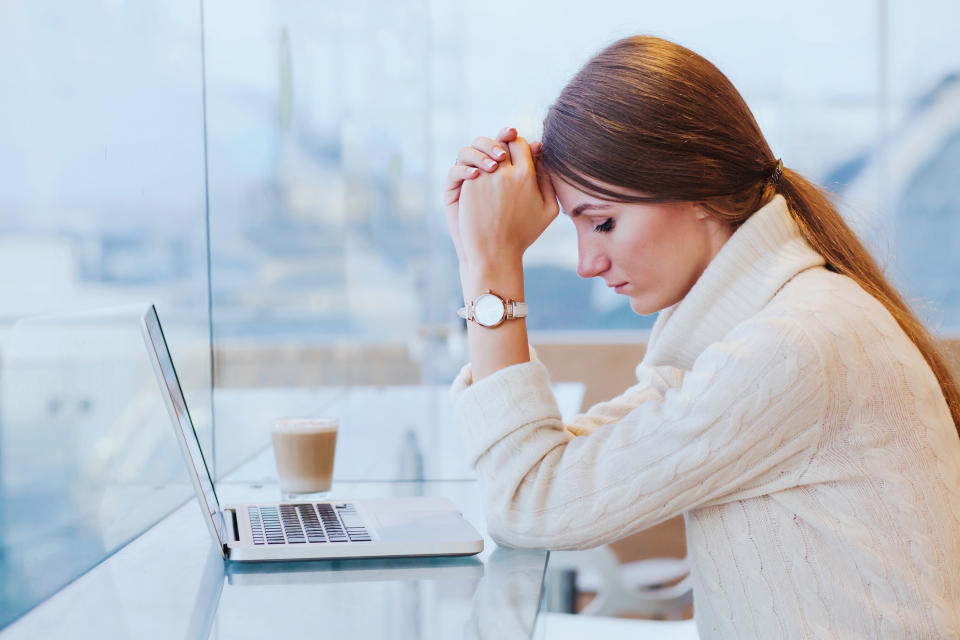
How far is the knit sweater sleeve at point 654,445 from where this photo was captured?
2.69 feet

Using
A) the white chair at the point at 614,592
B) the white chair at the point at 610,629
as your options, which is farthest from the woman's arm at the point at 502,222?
the white chair at the point at 614,592

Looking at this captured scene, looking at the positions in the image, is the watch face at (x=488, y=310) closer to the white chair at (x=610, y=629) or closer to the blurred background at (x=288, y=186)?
the blurred background at (x=288, y=186)

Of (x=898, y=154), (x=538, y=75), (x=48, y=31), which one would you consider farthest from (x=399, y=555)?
(x=898, y=154)

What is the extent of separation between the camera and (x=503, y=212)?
3.43 ft

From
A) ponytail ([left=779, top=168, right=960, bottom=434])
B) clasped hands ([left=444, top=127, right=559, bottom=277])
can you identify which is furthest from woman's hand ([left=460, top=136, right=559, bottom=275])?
ponytail ([left=779, top=168, right=960, bottom=434])

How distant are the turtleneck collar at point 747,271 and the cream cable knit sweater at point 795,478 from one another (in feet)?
0.07

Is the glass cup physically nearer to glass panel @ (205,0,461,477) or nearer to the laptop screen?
the laptop screen

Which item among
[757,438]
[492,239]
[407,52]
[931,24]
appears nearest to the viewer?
[757,438]

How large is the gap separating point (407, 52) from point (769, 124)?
114 cm

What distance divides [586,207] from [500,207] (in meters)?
0.10

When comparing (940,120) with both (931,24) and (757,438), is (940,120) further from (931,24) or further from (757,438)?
(757,438)

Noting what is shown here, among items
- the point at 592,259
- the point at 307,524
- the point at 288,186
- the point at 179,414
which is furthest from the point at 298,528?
the point at 288,186

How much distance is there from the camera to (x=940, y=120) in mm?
3084

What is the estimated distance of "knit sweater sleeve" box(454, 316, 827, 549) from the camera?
821 millimetres
